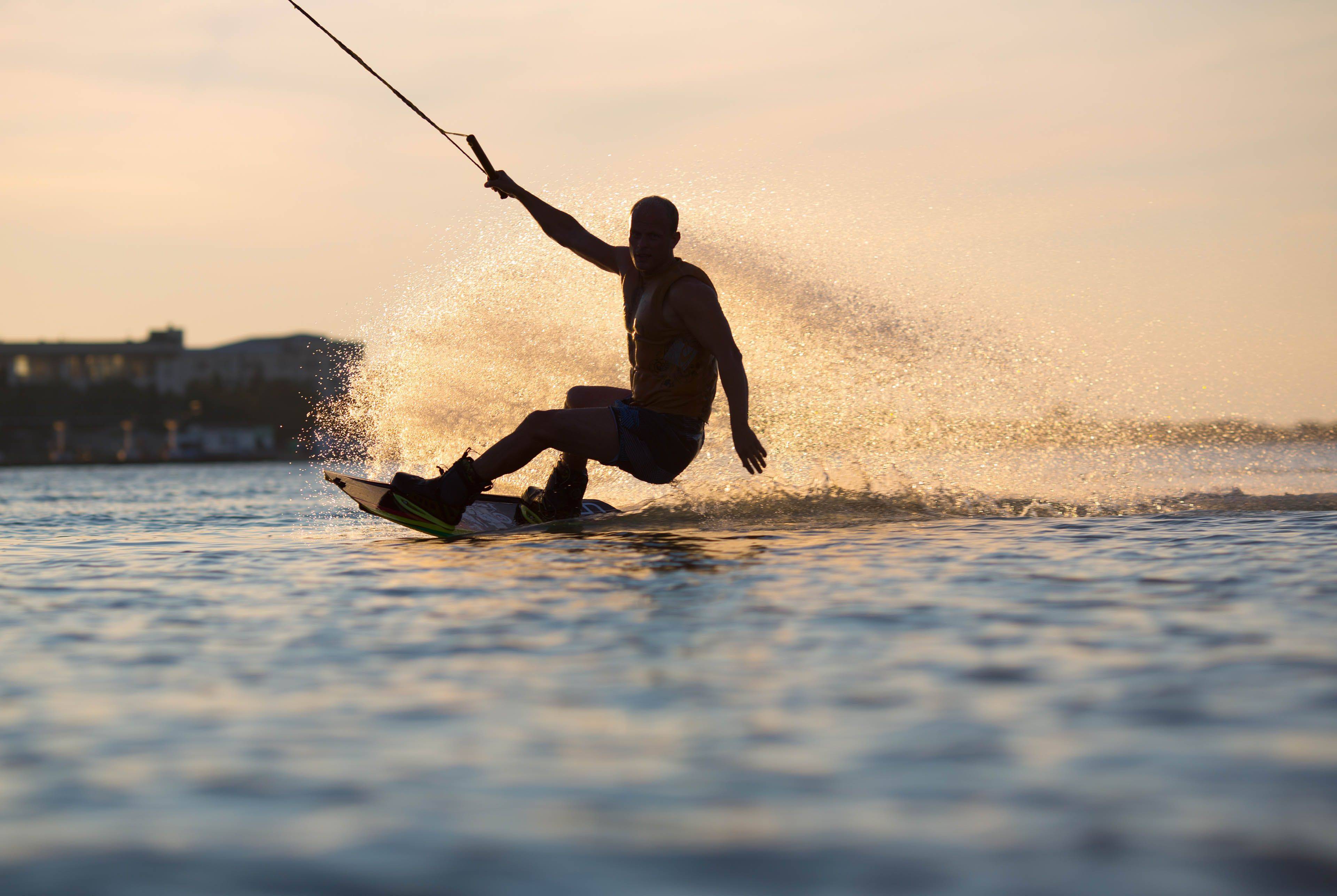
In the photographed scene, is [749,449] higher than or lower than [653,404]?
lower

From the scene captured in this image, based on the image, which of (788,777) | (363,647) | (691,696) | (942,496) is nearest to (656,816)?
(788,777)

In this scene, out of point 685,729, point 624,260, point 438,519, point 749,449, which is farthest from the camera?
point 624,260

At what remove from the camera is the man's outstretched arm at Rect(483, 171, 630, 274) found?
6.91 m

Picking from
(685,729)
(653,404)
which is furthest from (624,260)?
(685,729)

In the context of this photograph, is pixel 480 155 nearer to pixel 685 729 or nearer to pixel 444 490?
pixel 444 490

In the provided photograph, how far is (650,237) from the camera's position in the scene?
6145mm

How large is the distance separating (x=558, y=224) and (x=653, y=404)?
1448mm

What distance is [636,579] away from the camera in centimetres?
422

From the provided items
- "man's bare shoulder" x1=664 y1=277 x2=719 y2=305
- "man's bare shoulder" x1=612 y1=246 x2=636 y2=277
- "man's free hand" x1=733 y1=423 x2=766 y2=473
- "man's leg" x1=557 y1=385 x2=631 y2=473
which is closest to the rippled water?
"man's free hand" x1=733 y1=423 x2=766 y2=473

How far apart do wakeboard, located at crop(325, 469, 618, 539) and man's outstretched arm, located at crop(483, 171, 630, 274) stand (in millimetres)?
1509

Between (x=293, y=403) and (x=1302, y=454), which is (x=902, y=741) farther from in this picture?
(x=293, y=403)

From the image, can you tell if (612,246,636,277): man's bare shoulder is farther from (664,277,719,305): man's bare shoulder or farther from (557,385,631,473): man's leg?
(557,385,631,473): man's leg

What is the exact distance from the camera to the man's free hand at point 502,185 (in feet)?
23.0

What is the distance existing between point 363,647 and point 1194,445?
8840 millimetres
